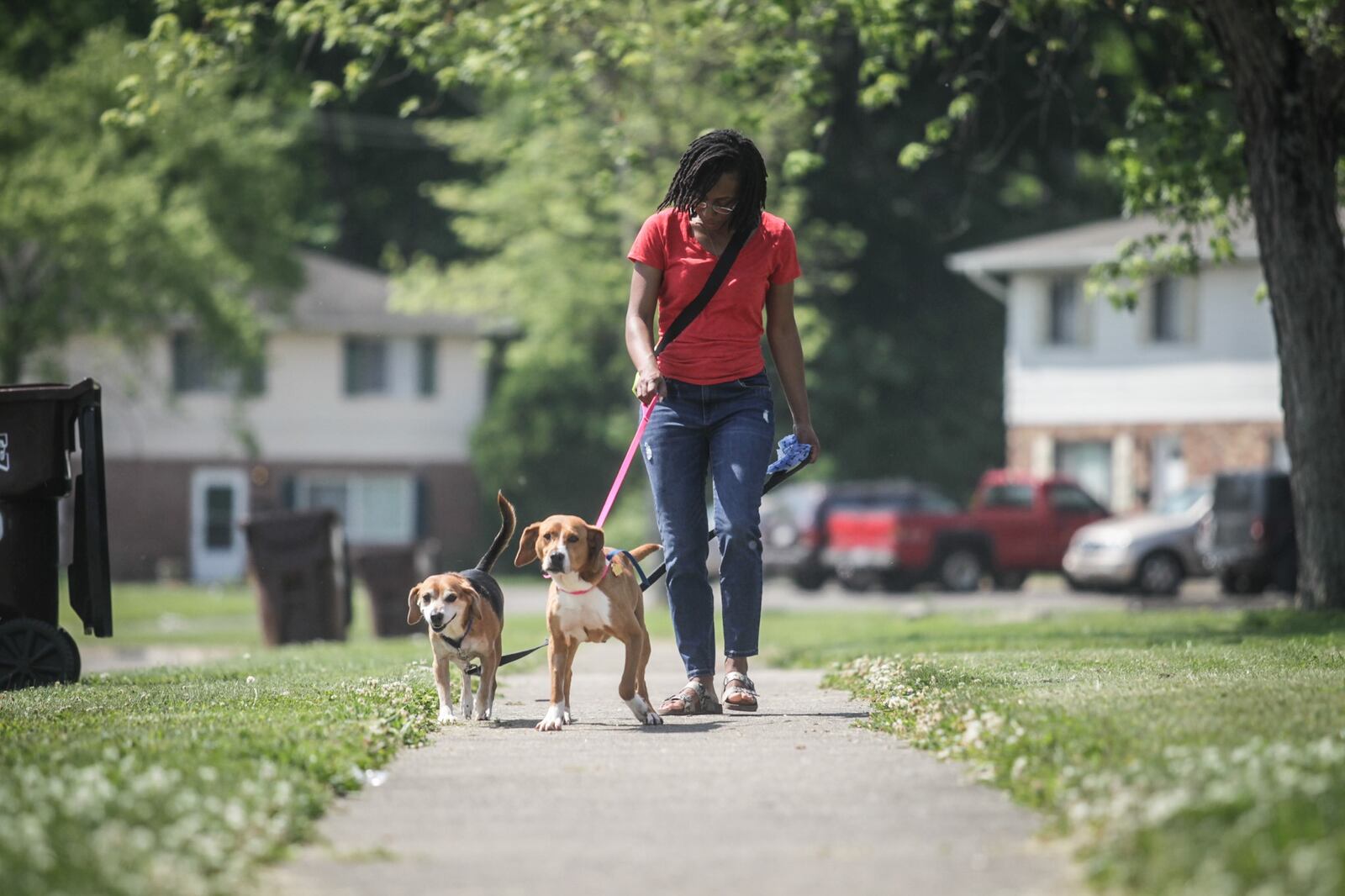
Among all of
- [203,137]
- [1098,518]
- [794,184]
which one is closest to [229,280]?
[203,137]

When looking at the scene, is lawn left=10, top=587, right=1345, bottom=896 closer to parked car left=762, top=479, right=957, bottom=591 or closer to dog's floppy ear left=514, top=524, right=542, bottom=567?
dog's floppy ear left=514, top=524, right=542, bottom=567

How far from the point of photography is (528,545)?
7.88m

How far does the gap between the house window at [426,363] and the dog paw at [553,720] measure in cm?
3975

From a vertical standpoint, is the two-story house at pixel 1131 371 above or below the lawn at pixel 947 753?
above

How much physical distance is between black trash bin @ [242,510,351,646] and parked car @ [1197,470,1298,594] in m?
13.3

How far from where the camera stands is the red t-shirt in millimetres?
8258

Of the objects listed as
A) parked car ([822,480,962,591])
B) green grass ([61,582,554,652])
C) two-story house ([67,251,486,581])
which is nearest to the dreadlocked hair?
green grass ([61,582,554,652])

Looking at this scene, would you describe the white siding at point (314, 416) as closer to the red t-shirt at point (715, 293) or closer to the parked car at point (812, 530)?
the parked car at point (812, 530)

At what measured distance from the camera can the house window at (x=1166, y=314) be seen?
124ft

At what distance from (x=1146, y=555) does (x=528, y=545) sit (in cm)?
2284

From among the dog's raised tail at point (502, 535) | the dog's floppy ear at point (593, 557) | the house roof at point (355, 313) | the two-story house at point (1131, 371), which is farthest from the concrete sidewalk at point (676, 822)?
the house roof at point (355, 313)

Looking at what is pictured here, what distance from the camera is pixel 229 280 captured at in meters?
39.0

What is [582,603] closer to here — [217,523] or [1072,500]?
[1072,500]

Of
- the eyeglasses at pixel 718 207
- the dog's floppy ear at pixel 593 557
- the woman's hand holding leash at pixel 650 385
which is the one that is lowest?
the dog's floppy ear at pixel 593 557
